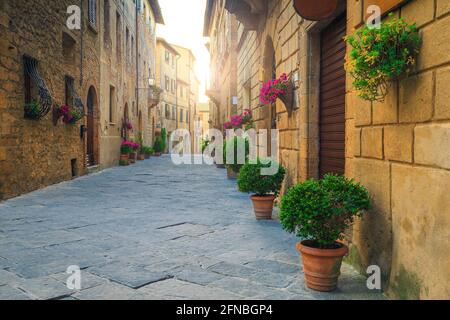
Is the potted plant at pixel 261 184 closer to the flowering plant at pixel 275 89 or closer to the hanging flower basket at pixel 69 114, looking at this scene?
the flowering plant at pixel 275 89

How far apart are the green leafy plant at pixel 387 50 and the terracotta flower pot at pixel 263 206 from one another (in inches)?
133

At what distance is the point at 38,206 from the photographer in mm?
6965

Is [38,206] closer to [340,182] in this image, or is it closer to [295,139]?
[295,139]

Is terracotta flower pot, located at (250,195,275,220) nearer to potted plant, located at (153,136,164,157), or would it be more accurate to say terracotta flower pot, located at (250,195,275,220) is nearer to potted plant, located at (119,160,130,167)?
potted plant, located at (119,160,130,167)

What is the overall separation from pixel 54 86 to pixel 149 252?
299 inches

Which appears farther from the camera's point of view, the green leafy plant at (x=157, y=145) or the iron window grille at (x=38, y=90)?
the green leafy plant at (x=157, y=145)

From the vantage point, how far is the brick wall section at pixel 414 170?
7.73ft

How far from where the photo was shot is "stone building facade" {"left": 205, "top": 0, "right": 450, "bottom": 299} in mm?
2391

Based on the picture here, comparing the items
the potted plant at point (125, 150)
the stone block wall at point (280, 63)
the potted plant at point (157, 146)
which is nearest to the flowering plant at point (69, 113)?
the stone block wall at point (280, 63)

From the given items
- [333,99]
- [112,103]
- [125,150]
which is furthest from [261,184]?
[125,150]

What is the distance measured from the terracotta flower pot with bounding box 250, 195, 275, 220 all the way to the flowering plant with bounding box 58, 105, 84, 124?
666 cm

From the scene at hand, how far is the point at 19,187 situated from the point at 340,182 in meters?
7.14

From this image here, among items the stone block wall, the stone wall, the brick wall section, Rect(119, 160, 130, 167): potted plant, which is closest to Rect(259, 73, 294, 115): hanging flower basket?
the stone block wall

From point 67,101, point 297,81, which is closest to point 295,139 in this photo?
point 297,81
